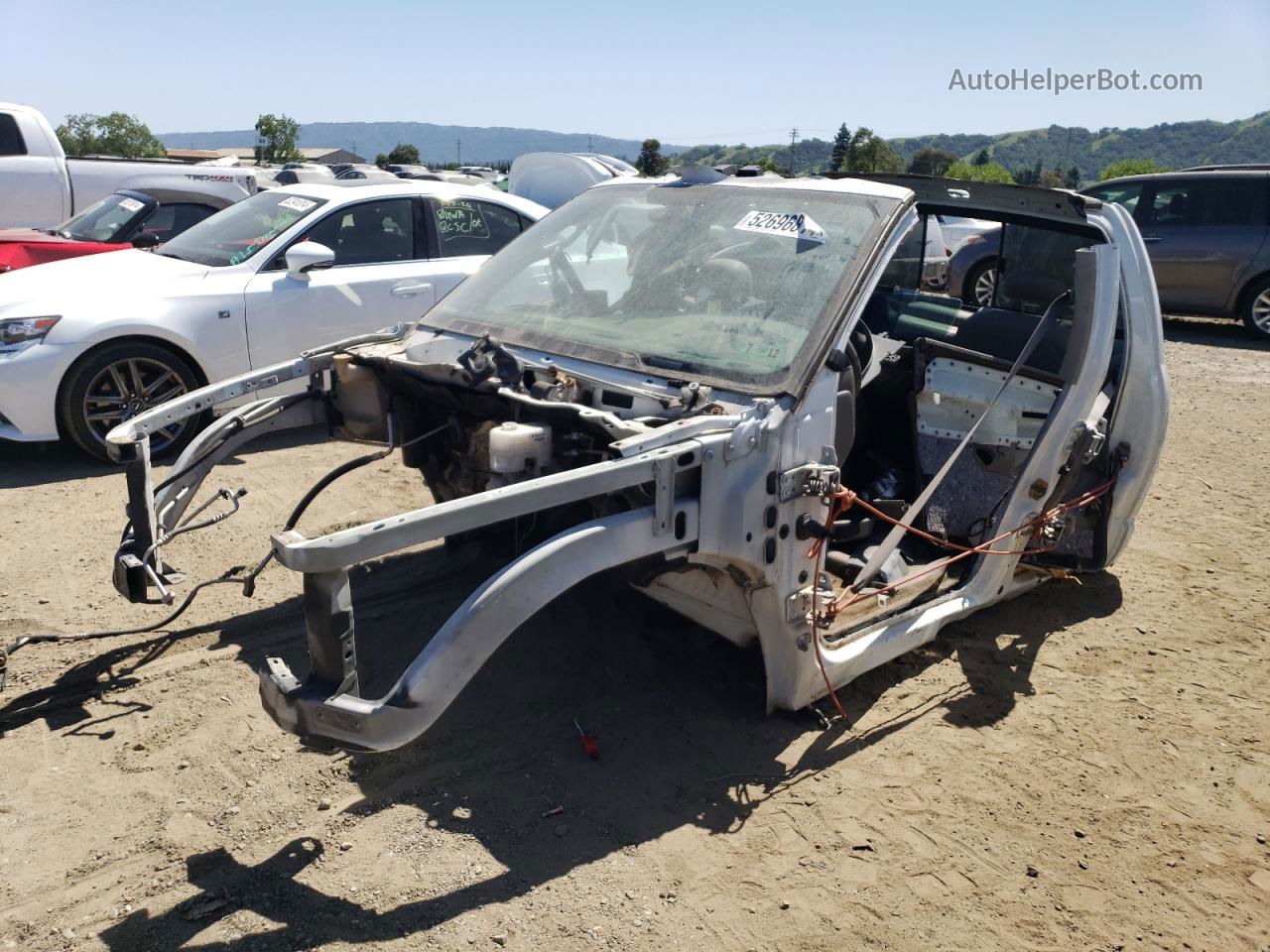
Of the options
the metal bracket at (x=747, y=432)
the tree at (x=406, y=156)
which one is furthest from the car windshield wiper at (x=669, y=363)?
the tree at (x=406, y=156)

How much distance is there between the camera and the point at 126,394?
6379 millimetres

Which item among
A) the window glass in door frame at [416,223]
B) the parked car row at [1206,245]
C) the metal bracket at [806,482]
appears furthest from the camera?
the parked car row at [1206,245]

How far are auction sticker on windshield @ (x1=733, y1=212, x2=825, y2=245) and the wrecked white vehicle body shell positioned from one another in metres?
0.23

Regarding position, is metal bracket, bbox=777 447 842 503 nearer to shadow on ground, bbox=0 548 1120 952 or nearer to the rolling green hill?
shadow on ground, bbox=0 548 1120 952

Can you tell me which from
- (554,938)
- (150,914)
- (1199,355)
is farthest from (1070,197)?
(1199,355)

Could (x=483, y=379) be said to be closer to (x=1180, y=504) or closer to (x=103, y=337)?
(x=103, y=337)

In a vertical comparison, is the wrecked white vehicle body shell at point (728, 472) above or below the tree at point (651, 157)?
below

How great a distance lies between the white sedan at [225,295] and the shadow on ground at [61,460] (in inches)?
6.7

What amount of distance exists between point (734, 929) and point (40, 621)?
10.5 feet

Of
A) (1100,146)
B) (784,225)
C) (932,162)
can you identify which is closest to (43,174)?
(784,225)

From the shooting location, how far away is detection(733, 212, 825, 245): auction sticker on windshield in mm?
3852

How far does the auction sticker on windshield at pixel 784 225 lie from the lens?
385 centimetres

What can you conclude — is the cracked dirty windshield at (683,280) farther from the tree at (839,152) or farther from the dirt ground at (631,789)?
the tree at (839,152)

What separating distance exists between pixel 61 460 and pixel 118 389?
697 mm
